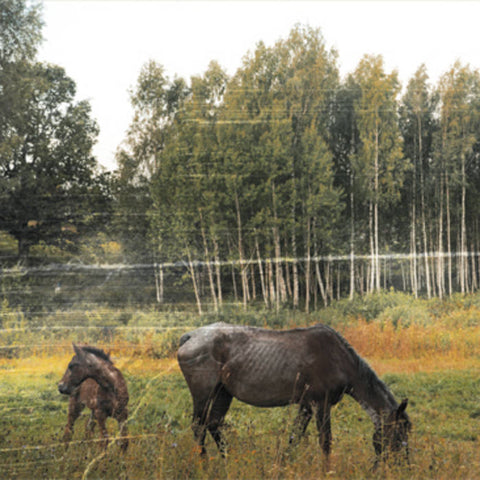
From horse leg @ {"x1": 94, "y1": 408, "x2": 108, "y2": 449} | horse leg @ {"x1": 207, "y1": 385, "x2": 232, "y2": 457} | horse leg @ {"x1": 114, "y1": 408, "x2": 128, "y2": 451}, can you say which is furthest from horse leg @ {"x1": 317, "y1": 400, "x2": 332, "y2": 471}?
horse leg @ {"x1": 94, "y1": 408, "x2": 108, "y2": 449}

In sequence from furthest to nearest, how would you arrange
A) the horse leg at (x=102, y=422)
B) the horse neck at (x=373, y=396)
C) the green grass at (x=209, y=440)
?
the horse leg at (x=102, y=422), the green grass at (x=209, y=440), the horse neck at (x=373, y=396)

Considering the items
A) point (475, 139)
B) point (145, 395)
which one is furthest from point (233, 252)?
point (475, 139)

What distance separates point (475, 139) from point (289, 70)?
5.64 ft

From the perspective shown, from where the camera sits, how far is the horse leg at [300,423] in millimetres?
3516

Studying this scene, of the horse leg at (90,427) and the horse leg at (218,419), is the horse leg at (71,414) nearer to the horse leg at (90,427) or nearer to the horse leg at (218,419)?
the horse leg at (90,427)

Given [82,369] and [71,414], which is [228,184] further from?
[71,414]

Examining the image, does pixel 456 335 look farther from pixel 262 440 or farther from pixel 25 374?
pixel 25 374

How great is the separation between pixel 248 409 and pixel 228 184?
1.78 meters

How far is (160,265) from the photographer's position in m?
3.83

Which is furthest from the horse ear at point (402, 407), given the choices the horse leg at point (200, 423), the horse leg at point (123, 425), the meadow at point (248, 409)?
the horse leg at point (123, 425)

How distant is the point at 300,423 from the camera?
140 inches

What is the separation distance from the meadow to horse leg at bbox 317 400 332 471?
60 mm

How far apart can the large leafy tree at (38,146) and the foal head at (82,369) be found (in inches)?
36.0

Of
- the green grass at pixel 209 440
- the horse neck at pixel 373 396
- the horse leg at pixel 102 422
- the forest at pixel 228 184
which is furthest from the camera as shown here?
the forest at pixel 228 184
